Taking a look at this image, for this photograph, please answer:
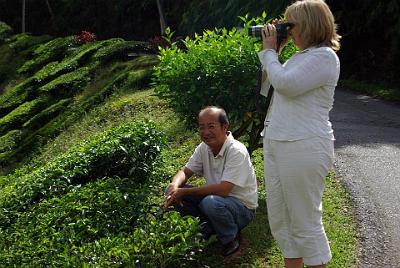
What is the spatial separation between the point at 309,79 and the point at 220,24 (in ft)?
46.7

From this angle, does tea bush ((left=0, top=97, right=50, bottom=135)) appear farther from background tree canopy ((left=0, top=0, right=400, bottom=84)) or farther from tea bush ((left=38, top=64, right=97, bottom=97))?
background tree canopy ((left=0, top=0, right=400, bottom=84))

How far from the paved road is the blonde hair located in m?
1.83

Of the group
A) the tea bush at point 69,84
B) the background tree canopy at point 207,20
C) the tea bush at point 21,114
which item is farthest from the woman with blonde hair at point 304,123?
the tea bush at point 69,84

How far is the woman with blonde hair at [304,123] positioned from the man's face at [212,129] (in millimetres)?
882

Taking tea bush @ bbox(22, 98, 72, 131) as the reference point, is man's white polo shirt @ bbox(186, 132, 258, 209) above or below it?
above

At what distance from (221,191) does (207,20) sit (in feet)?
47.0

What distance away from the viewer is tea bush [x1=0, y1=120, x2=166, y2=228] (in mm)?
5406

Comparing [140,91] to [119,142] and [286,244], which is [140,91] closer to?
[119,142]

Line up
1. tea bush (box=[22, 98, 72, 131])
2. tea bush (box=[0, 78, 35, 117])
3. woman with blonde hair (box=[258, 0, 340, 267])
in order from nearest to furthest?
1. woman with blonde hair (box=[258, 0, 340, 267])
2. tea bush (box=[22, 98, 72, 131])
3. tea bush (box=[0, 78, 35, 117])

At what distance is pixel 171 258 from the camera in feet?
12.1

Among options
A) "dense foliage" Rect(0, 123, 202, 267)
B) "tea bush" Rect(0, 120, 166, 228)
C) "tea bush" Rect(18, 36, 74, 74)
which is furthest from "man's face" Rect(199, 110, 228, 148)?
"tea bush" Rect(18, 36, 74, 74)

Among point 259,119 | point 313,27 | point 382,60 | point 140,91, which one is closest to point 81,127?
point 140,91

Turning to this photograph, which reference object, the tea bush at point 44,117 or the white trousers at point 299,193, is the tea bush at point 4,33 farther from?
the white trousers at point 299,193

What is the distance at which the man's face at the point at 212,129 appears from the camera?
13.6 feet
